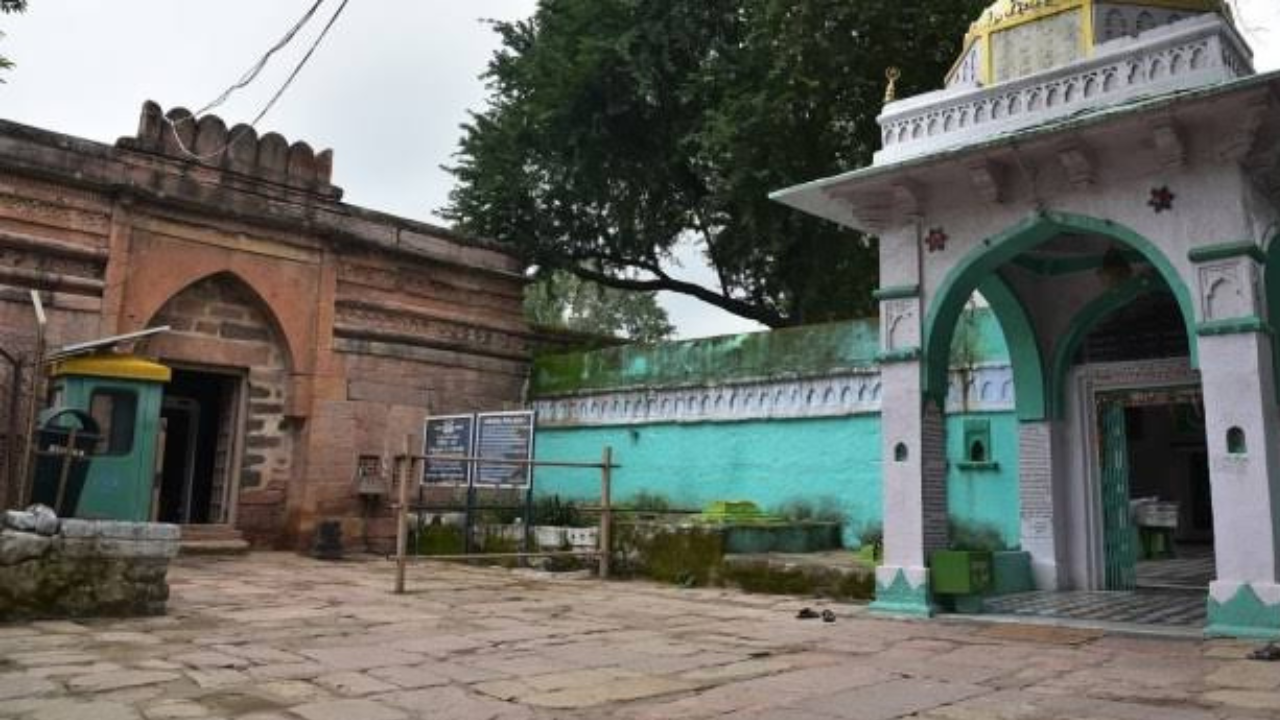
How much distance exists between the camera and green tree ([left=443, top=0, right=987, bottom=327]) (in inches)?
539

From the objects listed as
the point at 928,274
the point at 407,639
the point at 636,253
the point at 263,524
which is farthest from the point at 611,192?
the point at 407,639

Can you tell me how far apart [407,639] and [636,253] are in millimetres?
12654

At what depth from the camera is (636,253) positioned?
1798 centimetres

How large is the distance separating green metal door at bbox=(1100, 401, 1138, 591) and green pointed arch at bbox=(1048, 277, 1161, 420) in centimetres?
41

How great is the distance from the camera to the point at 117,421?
8312 mm

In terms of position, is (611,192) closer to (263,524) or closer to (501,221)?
(501,221)

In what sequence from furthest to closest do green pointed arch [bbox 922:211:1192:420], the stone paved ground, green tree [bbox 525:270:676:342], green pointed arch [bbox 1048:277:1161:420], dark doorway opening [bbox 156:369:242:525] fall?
green tree [bbox 525:270:676:342], dark doorway opening [bbox 156:369:242:525], green pointed arch [bbox 1048:277:1161:420], green pointed arch [bbox 922:211:1192:420], the stone paved ground

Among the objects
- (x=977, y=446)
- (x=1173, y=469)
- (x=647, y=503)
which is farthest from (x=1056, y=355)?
(x=1173, y=469)

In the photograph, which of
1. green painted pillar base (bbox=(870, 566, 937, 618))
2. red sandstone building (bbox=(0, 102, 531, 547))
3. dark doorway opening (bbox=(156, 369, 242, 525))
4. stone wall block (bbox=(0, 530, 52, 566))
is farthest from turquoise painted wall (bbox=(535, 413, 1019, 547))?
stone wall block (bbox=(0, 530, 52, 566))

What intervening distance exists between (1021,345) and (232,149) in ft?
31.5

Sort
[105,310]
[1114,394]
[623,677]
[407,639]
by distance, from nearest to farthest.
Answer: [623,677] → [407,639] → [1114,394] → [105,310]

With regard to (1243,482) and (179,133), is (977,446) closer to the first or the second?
(1243,482)

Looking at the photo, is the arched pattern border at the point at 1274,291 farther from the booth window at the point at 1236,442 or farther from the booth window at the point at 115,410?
the booth window at the point at 115,410

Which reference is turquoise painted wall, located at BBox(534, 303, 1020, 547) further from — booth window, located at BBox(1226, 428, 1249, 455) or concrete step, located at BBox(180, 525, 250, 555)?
concrete step, located at BBox(180, 525, 250, 555)
